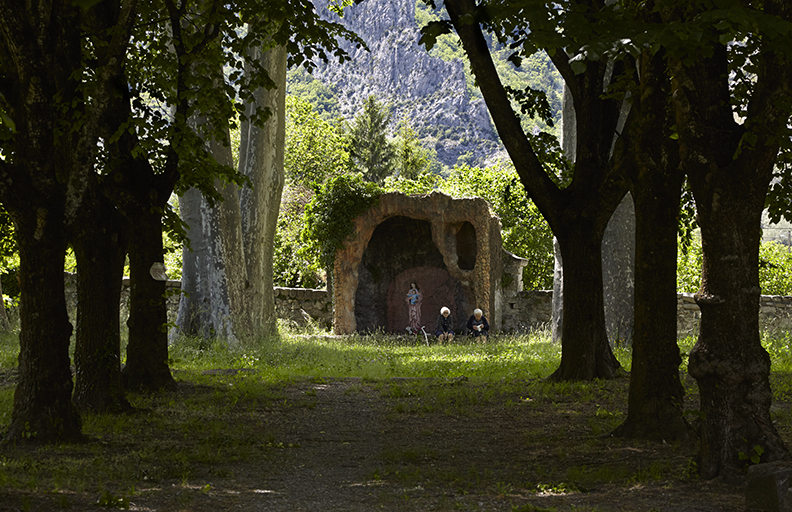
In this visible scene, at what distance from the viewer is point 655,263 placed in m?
5.45

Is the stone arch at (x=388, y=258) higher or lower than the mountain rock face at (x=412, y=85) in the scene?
lower

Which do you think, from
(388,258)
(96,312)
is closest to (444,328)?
(388,258)

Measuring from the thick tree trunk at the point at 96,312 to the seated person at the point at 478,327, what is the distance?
1160 centimetres

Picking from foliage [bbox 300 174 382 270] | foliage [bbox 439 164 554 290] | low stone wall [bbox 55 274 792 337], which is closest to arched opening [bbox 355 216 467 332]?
low stone wall [bbox 55 274 792 337]

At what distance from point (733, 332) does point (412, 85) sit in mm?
121473

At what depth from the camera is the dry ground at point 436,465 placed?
4035mm

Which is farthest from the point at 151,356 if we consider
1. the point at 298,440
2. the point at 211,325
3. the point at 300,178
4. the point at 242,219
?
the point at 300,178

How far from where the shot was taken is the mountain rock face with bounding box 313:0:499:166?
360 ft

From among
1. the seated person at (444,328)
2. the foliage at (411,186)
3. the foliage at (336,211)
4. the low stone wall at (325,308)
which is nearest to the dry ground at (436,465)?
the seated person at (444,328)

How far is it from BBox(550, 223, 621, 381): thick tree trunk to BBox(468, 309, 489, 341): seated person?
8595 mm

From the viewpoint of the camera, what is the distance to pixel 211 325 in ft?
43.2

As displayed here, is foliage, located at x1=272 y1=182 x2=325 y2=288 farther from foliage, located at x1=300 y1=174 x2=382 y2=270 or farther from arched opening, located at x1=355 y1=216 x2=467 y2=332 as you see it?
foliage, located at x1=300 y1=174 x2=382 y2=270

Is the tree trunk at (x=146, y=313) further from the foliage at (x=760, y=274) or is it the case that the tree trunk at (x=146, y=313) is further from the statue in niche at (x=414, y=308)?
the foliage at (x=760, y=274)

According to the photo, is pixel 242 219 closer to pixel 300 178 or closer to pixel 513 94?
pixel 513 94
